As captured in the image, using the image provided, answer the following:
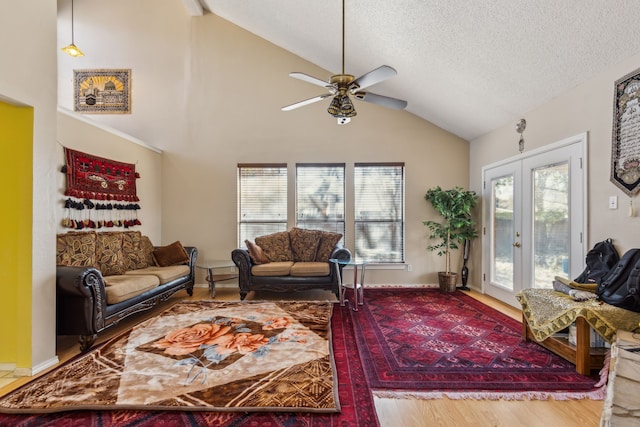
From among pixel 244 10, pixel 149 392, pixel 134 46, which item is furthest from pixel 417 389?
pixel 134 46

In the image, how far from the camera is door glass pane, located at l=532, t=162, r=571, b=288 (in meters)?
3.15

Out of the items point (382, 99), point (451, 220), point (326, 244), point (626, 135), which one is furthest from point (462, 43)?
point (326, 244)

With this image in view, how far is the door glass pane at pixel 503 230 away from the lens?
409cm

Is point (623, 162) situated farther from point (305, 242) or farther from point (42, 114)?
point (42, 114)

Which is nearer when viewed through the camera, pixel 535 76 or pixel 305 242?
pixel 535 76

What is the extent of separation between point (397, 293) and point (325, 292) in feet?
3.83

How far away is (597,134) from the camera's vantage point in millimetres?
2748

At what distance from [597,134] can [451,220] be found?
2216 mm

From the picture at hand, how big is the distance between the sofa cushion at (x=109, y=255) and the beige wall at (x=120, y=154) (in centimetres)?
40

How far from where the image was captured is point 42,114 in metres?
2.43

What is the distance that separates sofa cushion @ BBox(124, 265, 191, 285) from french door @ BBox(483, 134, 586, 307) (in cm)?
467

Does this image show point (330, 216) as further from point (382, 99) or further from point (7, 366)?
point (7, 366)

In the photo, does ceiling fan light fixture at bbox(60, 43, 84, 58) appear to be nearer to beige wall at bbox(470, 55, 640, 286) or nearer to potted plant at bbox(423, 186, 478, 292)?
potted plant at bbox(423, 186, 478, 292)

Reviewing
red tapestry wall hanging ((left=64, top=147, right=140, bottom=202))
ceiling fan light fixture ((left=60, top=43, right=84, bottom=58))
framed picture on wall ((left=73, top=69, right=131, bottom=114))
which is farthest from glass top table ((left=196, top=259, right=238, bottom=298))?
ceiling fan light fixture ((left=60, top=43, right=84, bottom=58))
